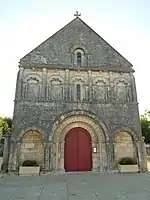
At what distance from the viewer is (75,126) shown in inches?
470

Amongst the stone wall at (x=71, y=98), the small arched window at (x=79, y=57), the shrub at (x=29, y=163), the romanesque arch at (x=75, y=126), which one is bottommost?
the shrub at (x=29, y=163)

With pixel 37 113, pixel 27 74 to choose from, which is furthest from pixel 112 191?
pixel 27 74

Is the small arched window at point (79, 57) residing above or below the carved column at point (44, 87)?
above

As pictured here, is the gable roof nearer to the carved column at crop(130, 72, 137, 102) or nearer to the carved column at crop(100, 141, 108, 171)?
the carved column at crop(130, 72, 137, 102)

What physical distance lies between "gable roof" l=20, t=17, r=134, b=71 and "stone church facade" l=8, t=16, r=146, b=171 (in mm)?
71

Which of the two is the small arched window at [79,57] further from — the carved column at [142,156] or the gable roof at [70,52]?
the carved column at [142,156]

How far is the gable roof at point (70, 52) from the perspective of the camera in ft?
43.0

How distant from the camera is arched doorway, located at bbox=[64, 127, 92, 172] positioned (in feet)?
37.2

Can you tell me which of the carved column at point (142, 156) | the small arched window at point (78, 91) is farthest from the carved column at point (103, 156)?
the small arched window at point (78, 91)

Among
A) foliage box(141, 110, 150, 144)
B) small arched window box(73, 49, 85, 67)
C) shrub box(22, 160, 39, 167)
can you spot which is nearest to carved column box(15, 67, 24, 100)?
small arched window box(73, 49, 85, 67)

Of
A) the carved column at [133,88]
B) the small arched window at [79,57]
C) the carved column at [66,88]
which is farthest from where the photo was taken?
the small arched window at [79,57]

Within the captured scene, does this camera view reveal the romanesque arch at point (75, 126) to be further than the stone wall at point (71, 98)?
No

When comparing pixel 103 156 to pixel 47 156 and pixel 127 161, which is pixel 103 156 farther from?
pixel 47 156

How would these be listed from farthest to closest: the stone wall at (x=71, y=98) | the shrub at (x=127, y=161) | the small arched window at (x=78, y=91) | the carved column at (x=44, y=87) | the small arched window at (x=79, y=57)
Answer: the small arched window at (x=79, y=57)
the small arched window at (x=78, y=91)
the carved column at (x=44, y=87)
the stone wall at (x=71, y=98)
the shrub at (x=127, y=161)
